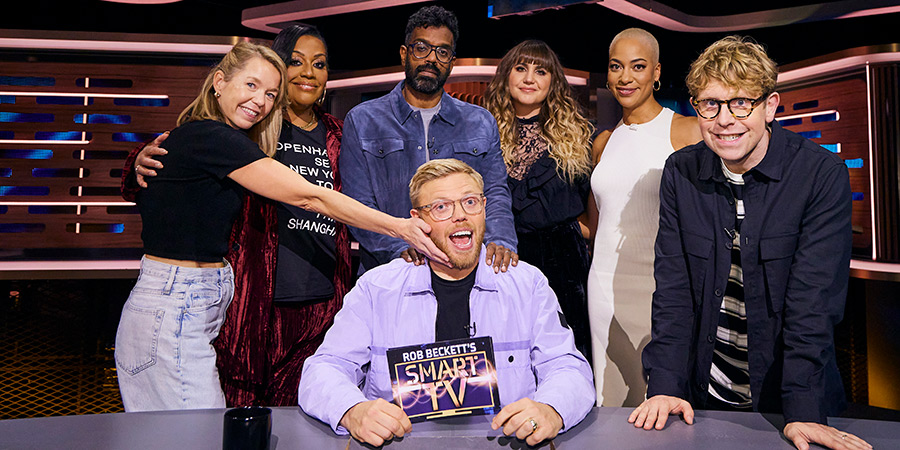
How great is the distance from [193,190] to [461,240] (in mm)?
840

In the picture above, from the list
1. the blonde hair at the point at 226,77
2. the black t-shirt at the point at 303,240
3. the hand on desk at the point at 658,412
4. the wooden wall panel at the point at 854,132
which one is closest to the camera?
the hand on desk at the point at 658,412

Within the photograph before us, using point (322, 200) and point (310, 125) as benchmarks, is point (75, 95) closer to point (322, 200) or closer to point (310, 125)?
point (310, 125)

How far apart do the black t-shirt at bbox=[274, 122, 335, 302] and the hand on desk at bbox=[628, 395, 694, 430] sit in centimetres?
145

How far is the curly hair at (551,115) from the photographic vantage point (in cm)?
291

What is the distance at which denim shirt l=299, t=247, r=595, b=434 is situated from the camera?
1.79 metres

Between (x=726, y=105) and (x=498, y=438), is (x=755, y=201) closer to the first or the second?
(x=726, y=105)

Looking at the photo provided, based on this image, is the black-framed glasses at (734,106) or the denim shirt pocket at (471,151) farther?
the denim shirt pocket at (471,151)

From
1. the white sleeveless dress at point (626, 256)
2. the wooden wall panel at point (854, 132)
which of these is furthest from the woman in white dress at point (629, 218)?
the wooden wall panel at point (854, 132)

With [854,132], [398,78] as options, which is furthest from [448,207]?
[854,132]

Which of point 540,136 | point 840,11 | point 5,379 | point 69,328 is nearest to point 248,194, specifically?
point 540,136

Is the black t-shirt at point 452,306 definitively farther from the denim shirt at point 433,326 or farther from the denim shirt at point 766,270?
the denim shirt at point 766,270

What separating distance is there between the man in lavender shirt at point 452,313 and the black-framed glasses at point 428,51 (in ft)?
2.51

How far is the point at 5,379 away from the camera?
12.7 feet

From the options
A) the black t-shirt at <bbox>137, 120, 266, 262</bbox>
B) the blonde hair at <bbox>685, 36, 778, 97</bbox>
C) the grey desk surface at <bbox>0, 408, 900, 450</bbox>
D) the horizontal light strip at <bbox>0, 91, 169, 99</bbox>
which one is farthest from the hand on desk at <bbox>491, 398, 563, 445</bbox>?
the horizontal light strip at <bbox>0, 91, 169, 99</bbox>
